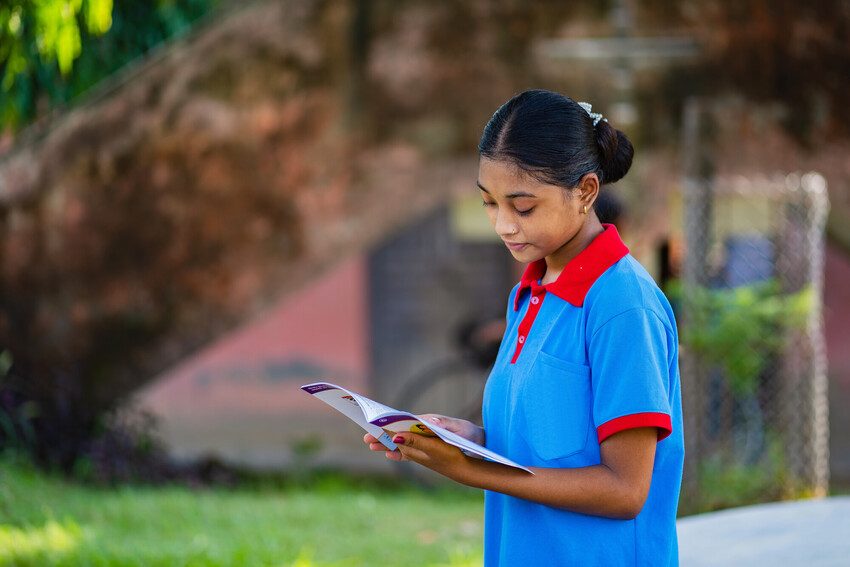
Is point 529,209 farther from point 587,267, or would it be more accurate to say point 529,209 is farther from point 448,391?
point 448,391

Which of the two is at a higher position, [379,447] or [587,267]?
[587,267]

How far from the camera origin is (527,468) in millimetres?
1891

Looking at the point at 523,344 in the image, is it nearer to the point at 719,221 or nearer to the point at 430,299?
the point at 719,221

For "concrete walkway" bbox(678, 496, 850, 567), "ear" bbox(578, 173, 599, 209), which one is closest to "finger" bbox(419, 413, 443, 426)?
"ear" bbox(578, 173, 599, 209)

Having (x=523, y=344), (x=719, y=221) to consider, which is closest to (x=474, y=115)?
(x=719, y=221)

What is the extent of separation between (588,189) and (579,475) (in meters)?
0.46

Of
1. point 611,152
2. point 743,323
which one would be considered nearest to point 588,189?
point 611,152

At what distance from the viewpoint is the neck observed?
6.57 feet

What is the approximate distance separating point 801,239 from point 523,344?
4.14 m

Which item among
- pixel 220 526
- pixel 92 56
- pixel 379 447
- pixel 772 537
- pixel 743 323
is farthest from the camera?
pixel 92 56

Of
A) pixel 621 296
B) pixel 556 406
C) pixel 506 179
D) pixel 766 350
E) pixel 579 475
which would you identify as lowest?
pixel 766 350

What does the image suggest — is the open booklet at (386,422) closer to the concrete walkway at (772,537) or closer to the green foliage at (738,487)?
the concrete walkway at (772,537)

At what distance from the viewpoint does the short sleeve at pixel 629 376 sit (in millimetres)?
1817

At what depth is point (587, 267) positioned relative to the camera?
194 cm
